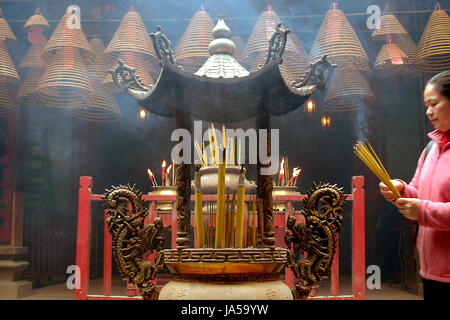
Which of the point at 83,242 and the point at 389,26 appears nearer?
the point at 83,242

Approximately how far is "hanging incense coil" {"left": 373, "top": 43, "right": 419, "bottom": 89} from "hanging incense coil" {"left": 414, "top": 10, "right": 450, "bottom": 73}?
403 millimetres

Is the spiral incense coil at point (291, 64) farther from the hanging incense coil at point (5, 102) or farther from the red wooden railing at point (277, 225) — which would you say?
the hanging incense coil at point (5, 102)

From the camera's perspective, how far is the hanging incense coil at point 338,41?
4.23 m

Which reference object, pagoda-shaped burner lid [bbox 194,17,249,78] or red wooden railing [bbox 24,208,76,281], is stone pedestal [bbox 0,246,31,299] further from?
pagoda-shaped burner lid [bbox 194,17,249,78]

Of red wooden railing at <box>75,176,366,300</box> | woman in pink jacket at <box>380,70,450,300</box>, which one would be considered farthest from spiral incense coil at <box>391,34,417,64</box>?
woman in pink jacket at <box>380,70,450,300</box>

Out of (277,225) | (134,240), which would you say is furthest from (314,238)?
(277,225)

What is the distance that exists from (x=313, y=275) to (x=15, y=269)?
3.48 metres

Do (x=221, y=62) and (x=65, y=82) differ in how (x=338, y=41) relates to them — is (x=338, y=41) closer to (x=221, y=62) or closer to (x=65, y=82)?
(x=221, y=62)

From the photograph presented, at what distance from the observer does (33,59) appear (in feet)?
15.7

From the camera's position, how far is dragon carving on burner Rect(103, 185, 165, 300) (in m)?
2.36

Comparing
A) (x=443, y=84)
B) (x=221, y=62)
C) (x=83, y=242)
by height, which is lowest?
(x=83, y=242)

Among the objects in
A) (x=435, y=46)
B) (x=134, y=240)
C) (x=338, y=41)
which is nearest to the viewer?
(x=134, y=240)

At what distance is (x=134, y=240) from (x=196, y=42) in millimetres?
2703

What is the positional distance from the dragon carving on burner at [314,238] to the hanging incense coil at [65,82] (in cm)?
285
